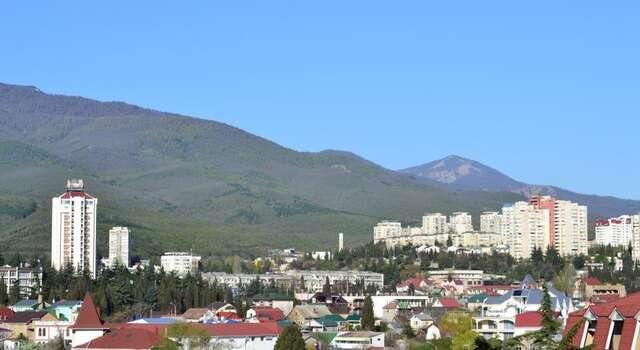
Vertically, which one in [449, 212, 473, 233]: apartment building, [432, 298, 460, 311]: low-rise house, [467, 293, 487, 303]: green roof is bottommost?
[432, 298, 460, 311]: low-rise house

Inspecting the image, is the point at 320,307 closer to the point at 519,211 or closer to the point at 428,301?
the point at 428,301

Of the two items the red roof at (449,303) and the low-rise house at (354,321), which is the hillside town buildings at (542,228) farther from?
the low-rise house at (354,321)

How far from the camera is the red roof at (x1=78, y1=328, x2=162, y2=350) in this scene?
49.1 meters

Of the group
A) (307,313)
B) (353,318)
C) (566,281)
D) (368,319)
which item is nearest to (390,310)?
(307,313)

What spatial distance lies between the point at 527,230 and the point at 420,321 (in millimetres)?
56847

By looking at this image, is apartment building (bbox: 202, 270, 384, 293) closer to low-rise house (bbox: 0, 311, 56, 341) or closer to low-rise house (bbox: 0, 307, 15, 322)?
low-rise house (bbox: 0, 307, 15, 322)

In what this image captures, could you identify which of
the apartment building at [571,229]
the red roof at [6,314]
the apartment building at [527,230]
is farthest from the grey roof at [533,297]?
the apartment building at [571,229]

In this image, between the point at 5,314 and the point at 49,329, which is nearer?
the point at 49,329

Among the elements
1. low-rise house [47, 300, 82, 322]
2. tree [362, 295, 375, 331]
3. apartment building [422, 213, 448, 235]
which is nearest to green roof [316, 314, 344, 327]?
tree [362, 295, 375, 331]

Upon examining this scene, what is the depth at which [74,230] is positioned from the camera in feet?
349

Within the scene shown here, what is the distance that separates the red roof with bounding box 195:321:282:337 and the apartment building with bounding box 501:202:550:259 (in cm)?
6852

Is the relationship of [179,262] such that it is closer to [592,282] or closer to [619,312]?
[592,282]

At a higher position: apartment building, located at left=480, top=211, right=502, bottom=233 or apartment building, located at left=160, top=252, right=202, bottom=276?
apartment building, located at left=480, top=211, right=502, bottom=233

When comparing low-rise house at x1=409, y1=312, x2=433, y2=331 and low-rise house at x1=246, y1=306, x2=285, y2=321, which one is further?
low-rise house at x1=409, y1=312, x2=433, y2=331
